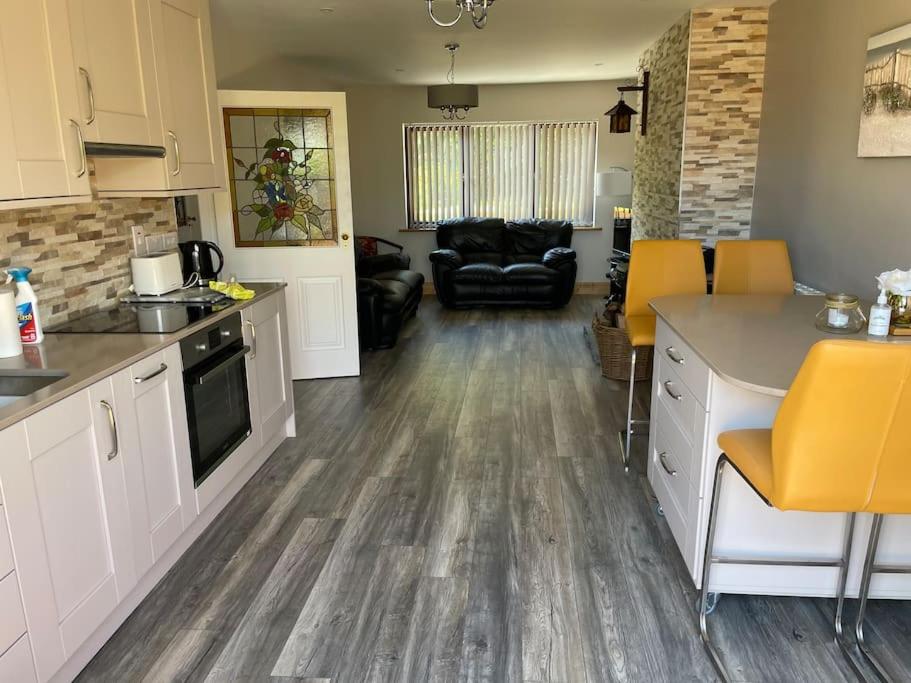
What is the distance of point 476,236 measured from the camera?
8000mm

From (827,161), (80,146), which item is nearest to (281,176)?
(80,146)

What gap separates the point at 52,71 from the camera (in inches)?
82.7

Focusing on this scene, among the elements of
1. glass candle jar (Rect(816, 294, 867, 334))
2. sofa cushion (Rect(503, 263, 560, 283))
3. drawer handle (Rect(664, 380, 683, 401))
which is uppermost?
glass candle jar (Rect(816, 294, 867, 334))

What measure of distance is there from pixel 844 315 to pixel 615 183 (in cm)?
536

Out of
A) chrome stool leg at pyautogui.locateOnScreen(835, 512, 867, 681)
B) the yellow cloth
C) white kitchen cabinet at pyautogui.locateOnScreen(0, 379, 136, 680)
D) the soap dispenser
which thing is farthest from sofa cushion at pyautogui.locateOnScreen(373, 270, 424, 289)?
chrome stool leg at pyautogui.locateOnScreen(835, 512, 867, 681)

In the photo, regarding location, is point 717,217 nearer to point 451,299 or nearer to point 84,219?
point 451,299

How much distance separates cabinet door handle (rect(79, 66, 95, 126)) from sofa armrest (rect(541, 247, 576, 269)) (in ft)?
18.2

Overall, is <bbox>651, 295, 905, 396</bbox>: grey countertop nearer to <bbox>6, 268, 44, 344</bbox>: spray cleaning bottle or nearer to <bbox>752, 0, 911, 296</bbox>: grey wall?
<bbox>752, 0, 911, 296</bbox>: grey wall

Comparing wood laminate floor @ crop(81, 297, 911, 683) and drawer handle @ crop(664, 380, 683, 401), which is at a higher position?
drawer handle @ crop(664, 380, 683, 401)

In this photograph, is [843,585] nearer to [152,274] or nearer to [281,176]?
[152,274]

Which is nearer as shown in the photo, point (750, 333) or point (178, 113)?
point (750, 333)

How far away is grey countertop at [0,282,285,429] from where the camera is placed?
1.70 metres

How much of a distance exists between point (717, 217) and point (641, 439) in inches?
80.6

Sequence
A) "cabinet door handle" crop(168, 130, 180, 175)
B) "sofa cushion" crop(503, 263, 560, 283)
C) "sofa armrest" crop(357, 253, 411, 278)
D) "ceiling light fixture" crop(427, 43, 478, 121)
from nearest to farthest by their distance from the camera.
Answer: "cabinet door handle" crop(168, 130, 180, 175) → "ceiling light fixture" crop(427, 43, 478, 121) → "sofa armrest" crop(357, 253, 411, 278) → "sofa cushion" crop(503, 263, 560, 283)
